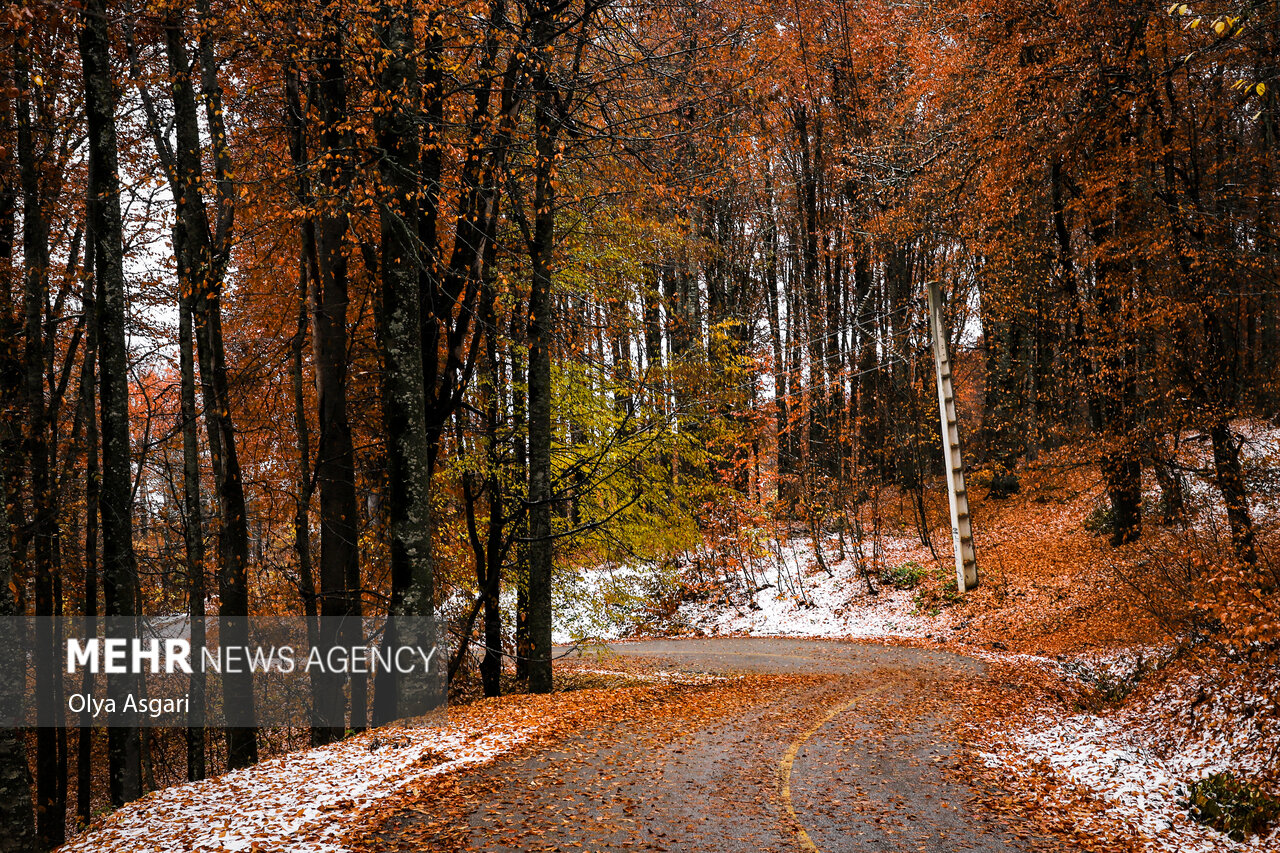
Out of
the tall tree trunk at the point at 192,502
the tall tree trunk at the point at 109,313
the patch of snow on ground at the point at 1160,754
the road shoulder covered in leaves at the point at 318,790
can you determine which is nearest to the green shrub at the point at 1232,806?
the patch of snow on ground at the point at 1160,754

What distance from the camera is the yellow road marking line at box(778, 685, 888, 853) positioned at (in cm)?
582

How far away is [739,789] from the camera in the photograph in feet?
22.9

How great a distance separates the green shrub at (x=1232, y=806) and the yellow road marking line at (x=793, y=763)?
12.3 feet

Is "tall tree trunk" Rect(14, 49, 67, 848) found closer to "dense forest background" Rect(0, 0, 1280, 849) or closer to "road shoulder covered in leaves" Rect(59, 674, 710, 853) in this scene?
"dense forest background" Rect(0, 0, 1280, 849)

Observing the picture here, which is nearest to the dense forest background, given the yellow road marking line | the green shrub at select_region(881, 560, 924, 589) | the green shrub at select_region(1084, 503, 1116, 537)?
the green shrub at select_region(1084, 503, 1116, 537)

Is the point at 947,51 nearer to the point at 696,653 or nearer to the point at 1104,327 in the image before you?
the point at 1104,327

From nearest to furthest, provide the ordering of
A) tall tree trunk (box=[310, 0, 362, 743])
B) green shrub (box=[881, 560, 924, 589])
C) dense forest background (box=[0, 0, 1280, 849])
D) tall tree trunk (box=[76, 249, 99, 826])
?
dense forest background (box=[0, 0, 1280, 849]) < tall tree trunk (box=[310, 0, 362, 743]) < tall tree trunk (box=[76, 249, 99, 826]) < green shrub (box=[881, 560, 924, 589])

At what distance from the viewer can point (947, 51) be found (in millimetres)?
18750

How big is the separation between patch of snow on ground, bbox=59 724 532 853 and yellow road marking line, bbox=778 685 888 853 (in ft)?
9.33

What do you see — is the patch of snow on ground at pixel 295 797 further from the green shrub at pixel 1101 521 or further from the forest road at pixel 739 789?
the green shrub at pixel 1101 521

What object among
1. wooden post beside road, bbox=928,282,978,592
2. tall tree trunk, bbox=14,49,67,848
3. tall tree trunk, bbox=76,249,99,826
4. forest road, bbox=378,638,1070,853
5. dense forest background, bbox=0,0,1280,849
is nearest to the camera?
forest road, bbox=378,638,1070,853

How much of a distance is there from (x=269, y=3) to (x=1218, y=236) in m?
16.2

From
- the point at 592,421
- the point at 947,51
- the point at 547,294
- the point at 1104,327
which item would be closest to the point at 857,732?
the point at 592,421
